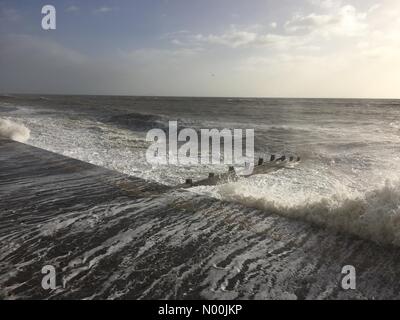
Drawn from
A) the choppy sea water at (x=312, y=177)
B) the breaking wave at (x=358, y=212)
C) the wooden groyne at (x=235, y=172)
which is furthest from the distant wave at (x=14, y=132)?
the breaking wave at (x=358, y=212)

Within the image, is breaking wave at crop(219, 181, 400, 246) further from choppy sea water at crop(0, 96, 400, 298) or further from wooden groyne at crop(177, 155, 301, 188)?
wooden groyne at crop(177, 155, 301, 188)

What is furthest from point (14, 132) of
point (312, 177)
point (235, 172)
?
point (312, 177)

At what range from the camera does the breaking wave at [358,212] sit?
5078mm

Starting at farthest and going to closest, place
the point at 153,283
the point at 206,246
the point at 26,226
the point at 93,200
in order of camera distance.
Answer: the point at 93,200 → the point at 26,226 → the point at 206,246 → the point at 153,283

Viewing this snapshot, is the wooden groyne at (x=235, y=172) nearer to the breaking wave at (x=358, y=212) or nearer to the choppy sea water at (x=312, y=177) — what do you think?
the choppy sea water at (x=312, y=177)

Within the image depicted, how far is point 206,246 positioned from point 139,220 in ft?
4.82

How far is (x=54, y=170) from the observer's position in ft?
30.0

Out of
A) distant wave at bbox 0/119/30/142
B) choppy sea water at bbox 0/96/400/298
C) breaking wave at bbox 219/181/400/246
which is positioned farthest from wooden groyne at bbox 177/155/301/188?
distant wave at bbox 0/119/30/142

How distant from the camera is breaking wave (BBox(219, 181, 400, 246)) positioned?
5078 millimetres

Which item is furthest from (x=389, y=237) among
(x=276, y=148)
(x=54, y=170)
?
(x=276, y=148)
